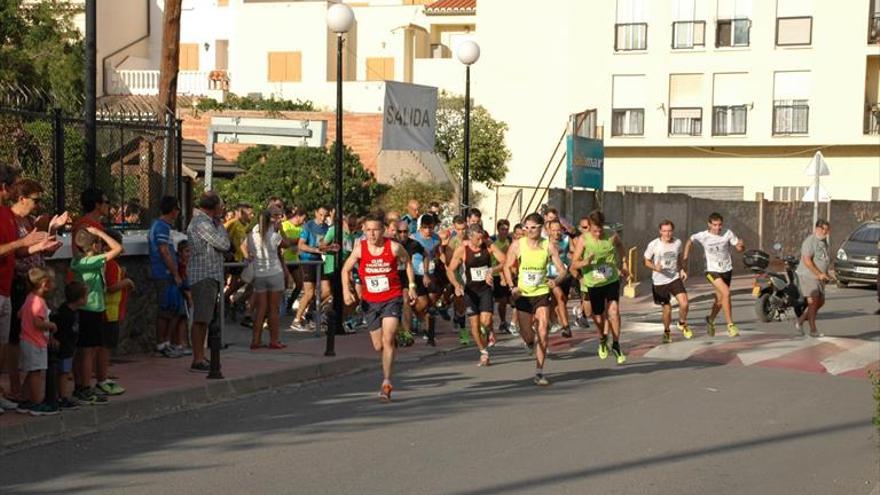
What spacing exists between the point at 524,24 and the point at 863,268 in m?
21.8

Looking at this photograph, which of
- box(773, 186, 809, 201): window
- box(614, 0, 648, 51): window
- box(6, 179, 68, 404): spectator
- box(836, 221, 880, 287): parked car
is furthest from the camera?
box(614, 0, 648, 51): window

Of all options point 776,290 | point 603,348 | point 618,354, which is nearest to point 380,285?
point 618,354

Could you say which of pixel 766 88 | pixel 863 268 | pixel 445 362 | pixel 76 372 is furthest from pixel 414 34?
pixel 76 372

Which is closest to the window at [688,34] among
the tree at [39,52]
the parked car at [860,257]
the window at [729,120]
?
the window at [729,120]

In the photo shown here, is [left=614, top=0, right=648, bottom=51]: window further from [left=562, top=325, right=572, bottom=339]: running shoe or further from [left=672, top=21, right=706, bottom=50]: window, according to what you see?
[left=562, top=325, right=572, bottom=339]: running shoe

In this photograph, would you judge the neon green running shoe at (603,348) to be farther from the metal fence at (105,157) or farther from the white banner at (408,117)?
the metal fence at (105,157)

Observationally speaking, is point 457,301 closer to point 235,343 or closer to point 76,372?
point 235,343

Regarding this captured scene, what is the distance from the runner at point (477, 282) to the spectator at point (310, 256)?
2.31 m

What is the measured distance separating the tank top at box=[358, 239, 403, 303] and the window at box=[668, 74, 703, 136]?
1425 inches

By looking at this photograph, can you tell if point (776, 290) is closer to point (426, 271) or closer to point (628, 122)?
point (426, 271)

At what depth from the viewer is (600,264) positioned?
56.4 ft

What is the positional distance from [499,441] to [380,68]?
4596cm

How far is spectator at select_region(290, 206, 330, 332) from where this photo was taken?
19.2 metres

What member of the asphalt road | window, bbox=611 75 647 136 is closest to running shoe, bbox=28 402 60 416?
the asphalt road
